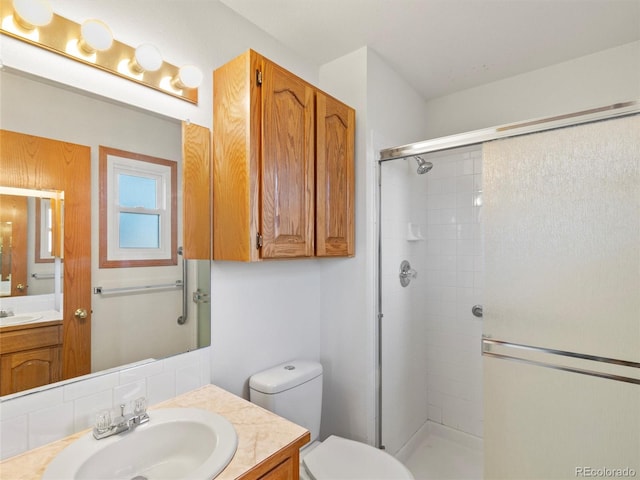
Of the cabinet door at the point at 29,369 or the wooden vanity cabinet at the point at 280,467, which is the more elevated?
the cabinet door at the point at 29,369

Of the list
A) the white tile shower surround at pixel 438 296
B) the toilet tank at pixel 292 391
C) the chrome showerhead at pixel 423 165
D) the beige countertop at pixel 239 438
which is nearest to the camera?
the beige countertop at pixel 239 438

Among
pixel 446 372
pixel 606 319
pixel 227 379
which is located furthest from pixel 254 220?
pixel 446 372

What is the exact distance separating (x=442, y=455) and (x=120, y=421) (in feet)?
6.85

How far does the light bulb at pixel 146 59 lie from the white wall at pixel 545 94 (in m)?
1.97

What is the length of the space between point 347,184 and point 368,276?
20.7 inches

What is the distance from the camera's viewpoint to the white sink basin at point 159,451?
2.91 feet

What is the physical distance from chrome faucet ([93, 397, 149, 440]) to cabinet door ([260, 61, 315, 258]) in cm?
68

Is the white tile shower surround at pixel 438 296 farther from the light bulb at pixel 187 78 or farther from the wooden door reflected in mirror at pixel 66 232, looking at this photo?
the wooden door reflected in mirror at pixel 66 232

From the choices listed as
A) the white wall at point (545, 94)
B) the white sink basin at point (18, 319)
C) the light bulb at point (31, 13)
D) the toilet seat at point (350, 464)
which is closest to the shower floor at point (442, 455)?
the toilet seat at point (350, 464)

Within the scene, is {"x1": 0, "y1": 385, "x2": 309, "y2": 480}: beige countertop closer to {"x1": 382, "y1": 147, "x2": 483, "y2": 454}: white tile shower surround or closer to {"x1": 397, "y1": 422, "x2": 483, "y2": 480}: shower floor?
{"x1": 382, "y1": 147, "x2": 483, "y2": 454}: white tile shower surround

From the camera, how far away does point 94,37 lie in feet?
3.58

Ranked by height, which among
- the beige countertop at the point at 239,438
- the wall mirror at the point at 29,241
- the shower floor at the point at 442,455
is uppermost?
the wall mirror at the point at 29,241

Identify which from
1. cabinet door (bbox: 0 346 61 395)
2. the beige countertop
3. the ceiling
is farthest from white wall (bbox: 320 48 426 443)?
cabinet door (bbox: 0 346 61 395)

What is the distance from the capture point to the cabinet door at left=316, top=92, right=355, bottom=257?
64.4 inches
